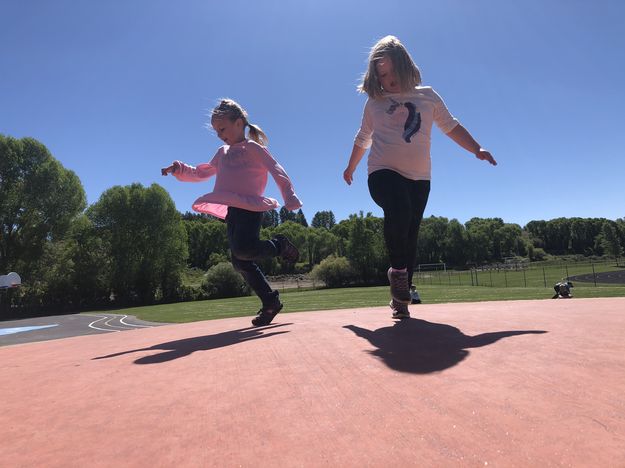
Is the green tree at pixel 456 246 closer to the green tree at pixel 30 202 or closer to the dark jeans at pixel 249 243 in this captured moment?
the green tree at pixel 30 202

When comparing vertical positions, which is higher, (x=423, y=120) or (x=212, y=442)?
(x=423, y=120)

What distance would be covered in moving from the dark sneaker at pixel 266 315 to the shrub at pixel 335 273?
62145mm

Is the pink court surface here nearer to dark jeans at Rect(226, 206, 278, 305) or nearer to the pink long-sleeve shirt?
dark jeans at Rect(226, 206, 278, 305)

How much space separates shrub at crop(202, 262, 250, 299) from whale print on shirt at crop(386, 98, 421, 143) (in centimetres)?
5064

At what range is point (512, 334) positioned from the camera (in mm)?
2119

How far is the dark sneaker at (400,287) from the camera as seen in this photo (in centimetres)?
319

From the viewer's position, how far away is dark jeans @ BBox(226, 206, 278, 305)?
3.93 metres

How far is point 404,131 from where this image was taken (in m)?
3.43

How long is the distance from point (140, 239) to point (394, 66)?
5172 centimetres

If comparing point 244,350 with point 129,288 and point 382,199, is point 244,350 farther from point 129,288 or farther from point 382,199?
point 129,288

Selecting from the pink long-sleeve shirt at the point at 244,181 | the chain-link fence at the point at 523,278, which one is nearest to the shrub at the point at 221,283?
the chain-link fence at the point at 523,278

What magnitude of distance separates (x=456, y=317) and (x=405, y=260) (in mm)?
598

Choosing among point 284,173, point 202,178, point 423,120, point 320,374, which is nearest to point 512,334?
point 320,374

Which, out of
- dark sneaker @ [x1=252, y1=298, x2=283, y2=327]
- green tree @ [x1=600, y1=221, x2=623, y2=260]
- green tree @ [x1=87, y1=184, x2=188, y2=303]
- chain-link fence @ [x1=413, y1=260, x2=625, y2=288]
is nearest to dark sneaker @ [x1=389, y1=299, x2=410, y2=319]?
dark sneaker @ [x1=252, y1=298, x2=283, y2=327]
